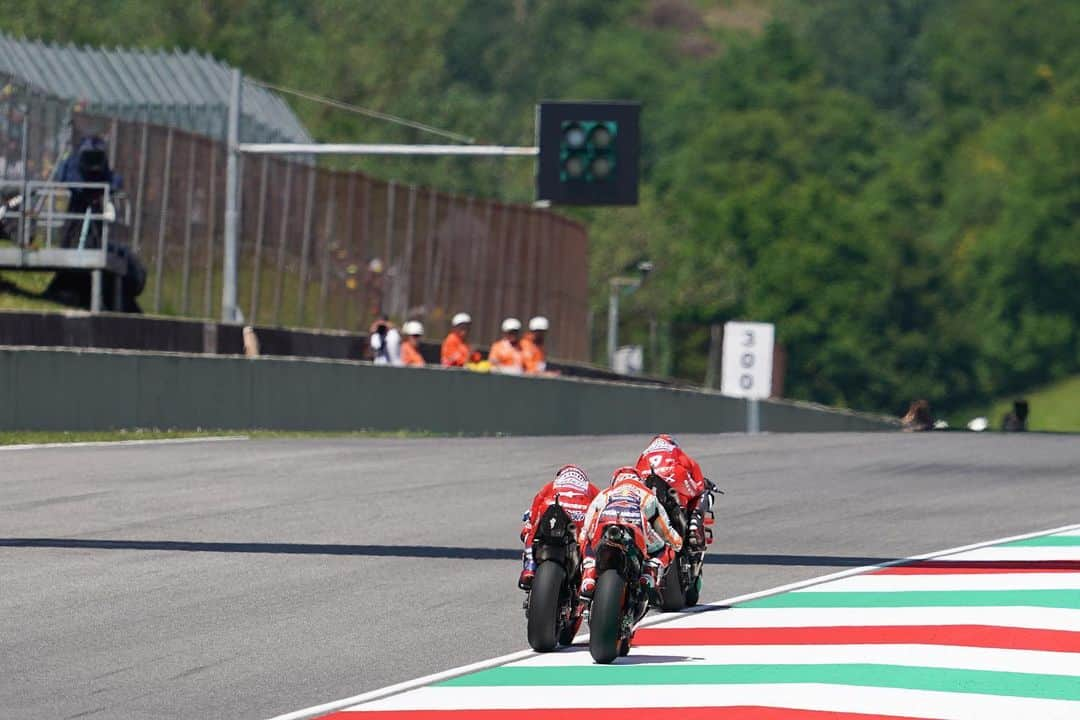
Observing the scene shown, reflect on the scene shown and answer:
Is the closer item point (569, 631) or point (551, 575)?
point (551, 575)

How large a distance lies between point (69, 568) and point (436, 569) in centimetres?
224

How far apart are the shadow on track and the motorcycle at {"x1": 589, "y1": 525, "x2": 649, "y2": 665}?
14.0 feet

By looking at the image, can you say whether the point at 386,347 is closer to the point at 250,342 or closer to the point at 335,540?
the point at 250,342

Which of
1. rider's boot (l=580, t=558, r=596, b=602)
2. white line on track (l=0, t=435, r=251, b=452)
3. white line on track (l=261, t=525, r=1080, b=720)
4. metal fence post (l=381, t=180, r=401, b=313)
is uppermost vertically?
metal fence post (l=381, t=180, r=401, b=313)

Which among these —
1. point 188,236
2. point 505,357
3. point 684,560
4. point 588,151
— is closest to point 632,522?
point 684,560

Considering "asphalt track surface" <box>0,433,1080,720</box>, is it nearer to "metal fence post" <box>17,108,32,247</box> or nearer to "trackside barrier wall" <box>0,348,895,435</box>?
"trackside barrier wall" <box>0,348,895,435</box>

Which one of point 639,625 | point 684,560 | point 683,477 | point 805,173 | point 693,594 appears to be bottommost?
point 639,625

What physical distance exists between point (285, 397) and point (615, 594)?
1901cm

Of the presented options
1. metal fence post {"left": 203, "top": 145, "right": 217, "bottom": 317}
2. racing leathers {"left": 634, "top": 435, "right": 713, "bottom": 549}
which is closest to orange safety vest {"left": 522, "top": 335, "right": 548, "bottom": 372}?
metal fence post {"left": 203, "top": 145, "right": 217, "bottom": 317}

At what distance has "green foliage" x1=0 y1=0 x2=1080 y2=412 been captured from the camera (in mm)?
114438

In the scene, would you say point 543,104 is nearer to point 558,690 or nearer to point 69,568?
point 69,568

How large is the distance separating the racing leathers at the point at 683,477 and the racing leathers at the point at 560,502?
99 cm

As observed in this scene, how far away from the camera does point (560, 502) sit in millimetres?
12086

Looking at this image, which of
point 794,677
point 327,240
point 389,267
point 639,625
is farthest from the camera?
point 389,267
